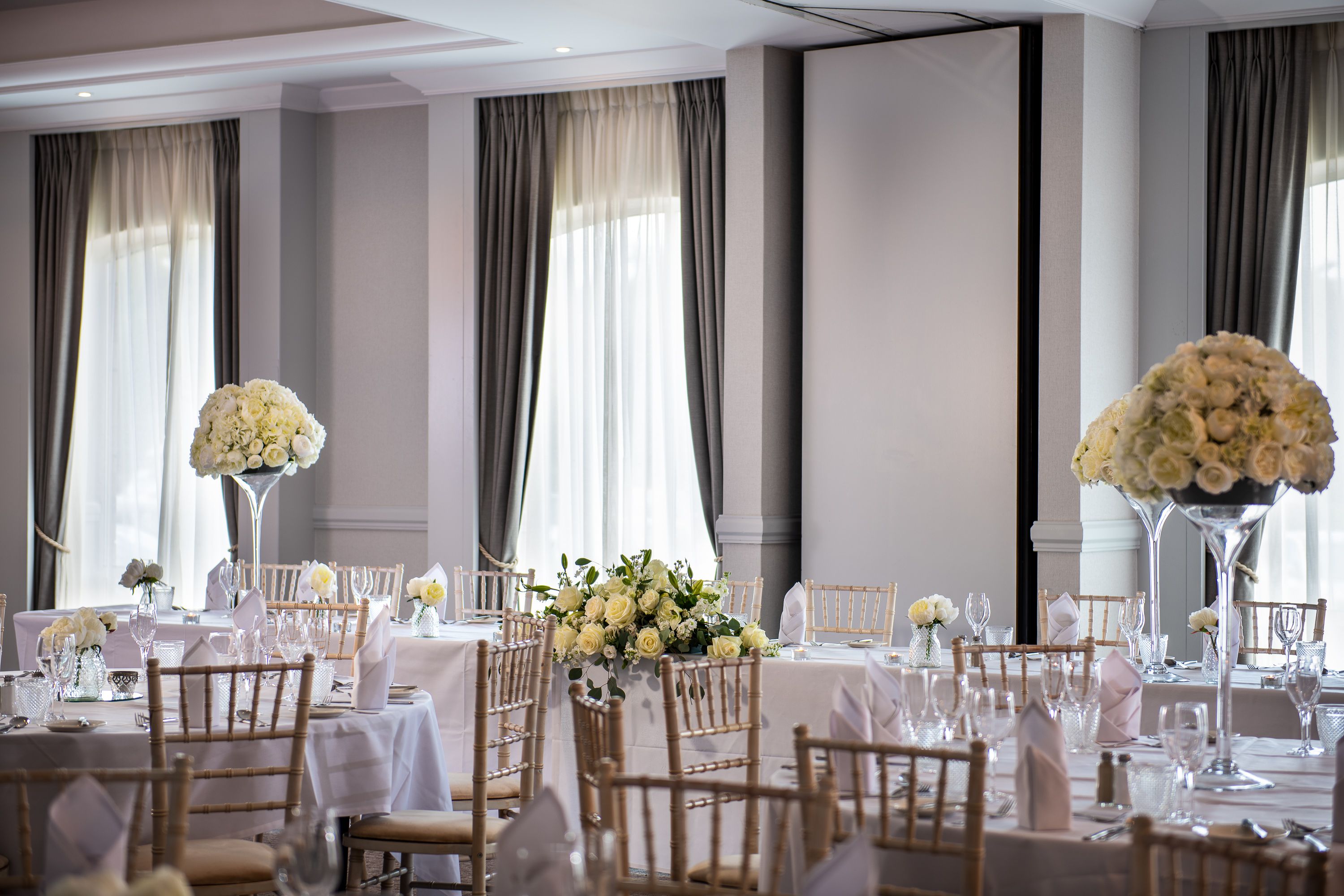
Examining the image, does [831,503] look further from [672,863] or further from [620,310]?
[672,863]

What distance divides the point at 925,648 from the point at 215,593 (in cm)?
370

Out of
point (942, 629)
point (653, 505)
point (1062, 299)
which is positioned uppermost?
point (1062, 299)

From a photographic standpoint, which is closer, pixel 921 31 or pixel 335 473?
pixel 921 31

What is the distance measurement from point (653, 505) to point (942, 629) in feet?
6.31

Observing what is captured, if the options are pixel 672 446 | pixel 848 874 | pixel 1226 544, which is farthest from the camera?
pixel 672 446

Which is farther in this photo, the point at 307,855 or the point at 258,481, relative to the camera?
the point at 258,481

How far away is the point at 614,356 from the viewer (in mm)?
7777

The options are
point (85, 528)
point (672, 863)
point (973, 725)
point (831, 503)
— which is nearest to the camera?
point (672, 863)

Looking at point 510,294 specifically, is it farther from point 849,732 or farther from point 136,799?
point 136,799

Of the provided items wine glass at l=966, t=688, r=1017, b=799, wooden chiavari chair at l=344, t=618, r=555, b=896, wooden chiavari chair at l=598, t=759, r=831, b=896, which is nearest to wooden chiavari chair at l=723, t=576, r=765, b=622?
wooden chiavari chair at l=344, t=618, r=555, b=896

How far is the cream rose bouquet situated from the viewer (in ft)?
14.5

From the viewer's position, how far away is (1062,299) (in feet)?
20.1

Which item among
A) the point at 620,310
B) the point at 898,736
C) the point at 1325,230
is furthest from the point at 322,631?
the point at 1325,230

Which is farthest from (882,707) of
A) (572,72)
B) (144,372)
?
(144,372)
